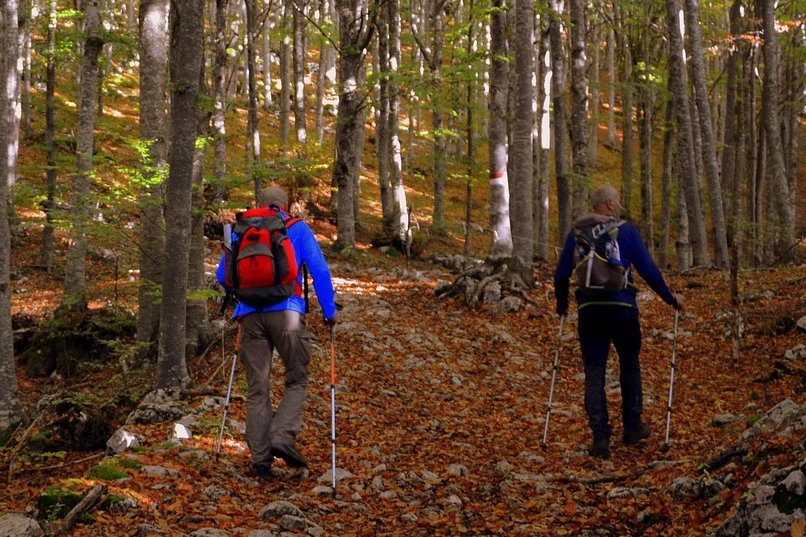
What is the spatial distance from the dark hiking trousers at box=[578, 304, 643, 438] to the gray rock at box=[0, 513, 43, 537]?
4.36 m

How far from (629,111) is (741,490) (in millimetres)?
20889

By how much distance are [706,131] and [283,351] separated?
49.2 ft

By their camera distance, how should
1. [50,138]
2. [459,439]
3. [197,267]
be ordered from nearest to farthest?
1. [459,439]
2. [197,267]
3. [50,138]

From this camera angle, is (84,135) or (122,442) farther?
(84,135)

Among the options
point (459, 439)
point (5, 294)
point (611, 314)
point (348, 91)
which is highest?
point (348, 91)

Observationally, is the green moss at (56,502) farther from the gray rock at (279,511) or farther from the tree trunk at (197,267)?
the tree trunk at (197,267)

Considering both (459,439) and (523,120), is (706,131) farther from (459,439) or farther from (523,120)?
(459,439)

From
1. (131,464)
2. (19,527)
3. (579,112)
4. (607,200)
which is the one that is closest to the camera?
(19,527)

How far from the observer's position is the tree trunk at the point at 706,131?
17.2 m

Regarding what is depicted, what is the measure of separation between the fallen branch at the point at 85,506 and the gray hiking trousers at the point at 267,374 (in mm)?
1309

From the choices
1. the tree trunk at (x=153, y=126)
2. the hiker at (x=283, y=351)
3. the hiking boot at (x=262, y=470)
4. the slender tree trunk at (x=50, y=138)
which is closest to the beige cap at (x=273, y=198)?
the hiker at (x=283, y=351)

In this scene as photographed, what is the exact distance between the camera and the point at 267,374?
5.90 metres

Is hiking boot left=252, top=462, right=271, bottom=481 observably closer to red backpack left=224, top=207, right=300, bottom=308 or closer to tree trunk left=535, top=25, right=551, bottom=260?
red backpack left=224, top=207, right=300, bottom=308

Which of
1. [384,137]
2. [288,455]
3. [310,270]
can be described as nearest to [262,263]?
[310,270]
